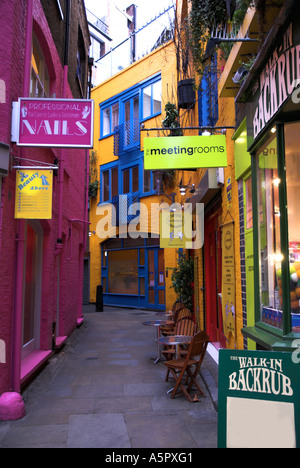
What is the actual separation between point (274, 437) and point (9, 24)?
5.41 m

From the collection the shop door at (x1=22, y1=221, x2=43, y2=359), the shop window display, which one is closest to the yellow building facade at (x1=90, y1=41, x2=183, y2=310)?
the shop door at (x1=22, y1=221, x2=43, y2=359)

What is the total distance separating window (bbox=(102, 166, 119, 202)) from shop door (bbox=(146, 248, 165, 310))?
3846mm

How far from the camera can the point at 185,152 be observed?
17.9 feet

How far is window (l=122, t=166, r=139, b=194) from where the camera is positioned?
17.9 m

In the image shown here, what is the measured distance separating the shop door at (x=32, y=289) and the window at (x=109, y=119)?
1316 cm

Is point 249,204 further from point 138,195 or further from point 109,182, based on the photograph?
point 109,182

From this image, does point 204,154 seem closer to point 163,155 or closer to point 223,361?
point 163,155

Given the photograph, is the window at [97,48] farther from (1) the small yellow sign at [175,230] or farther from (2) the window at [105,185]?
(1) the small yellow sign at [175,230]

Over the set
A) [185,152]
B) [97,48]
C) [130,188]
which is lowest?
[185,152]

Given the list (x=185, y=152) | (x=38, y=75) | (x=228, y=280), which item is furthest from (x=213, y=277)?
(x=38, y=75)

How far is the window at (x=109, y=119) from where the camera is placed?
1989 centimetres

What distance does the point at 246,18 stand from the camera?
412 cm

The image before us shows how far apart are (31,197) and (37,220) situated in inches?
86.0

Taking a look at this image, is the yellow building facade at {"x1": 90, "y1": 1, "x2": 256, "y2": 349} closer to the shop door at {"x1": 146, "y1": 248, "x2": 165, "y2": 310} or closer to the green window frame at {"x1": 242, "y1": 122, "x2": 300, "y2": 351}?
the shop door at {"x1": 146, "y1": 248, "x2": 165, "y2": 310}
